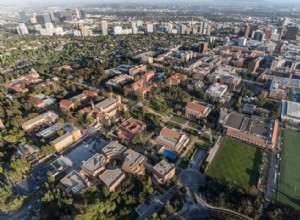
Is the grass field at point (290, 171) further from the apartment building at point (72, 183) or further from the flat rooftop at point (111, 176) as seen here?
the apartment building at point (72, 183)

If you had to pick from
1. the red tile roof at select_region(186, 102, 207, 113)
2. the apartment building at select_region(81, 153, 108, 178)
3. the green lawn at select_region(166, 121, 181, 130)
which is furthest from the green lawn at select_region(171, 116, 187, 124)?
the apartment building at select_region(81, 153, 108, 178)

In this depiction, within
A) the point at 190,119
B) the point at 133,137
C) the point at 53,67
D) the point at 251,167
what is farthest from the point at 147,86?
the point at 53,67

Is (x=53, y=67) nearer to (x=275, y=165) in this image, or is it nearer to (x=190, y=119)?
(x=190, y=119)

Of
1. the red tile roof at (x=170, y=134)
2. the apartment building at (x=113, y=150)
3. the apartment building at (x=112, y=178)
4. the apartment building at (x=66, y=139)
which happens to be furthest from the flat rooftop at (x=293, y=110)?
the apartment building at (x=66, y=139)

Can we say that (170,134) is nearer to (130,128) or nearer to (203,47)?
(130,128)

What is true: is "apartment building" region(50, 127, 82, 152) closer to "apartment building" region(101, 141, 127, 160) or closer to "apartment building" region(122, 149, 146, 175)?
"apartment building" region(101, 141, 127, 160)
